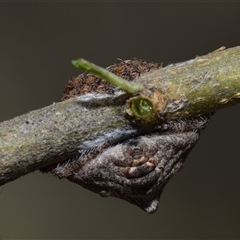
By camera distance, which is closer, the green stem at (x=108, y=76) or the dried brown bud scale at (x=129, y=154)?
the green stem at (x=108, y=76)

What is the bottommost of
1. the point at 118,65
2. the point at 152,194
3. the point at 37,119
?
the point at 152,194

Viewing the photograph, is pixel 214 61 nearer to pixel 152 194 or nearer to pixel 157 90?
pixel 157 90

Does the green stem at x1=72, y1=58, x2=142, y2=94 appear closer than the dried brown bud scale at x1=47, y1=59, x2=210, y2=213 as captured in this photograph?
Yes

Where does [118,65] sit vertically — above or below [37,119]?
above

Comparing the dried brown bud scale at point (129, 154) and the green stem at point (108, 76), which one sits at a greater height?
the green stem at point (108, 76)

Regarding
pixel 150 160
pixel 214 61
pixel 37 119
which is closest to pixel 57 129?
pixel 37 119

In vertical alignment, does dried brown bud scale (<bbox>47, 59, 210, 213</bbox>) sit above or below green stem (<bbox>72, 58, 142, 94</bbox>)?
below

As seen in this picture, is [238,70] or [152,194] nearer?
[238,70]
